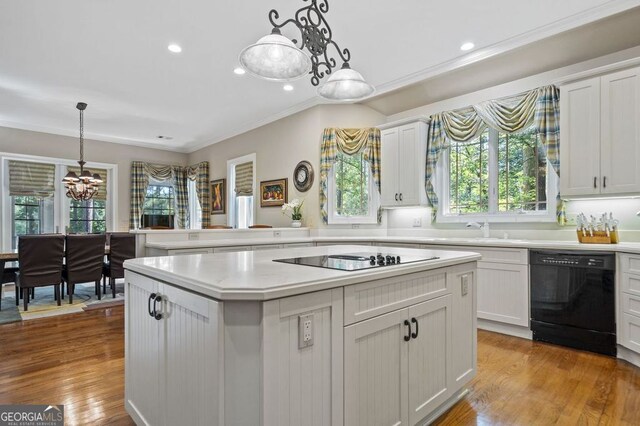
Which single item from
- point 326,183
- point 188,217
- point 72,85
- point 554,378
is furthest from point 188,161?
point 554,378

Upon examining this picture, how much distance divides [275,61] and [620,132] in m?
2.96

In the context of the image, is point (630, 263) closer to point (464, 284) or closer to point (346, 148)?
point (464, 284)

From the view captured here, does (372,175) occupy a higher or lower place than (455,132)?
lower

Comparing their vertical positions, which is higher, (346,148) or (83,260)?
(346,148)

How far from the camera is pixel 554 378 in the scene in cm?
245

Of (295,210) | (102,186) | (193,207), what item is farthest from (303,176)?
(102,186)

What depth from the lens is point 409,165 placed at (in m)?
4.56

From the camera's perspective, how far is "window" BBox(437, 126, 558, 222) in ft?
12.4

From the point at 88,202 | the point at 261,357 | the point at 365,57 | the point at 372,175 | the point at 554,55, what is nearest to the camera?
the point at 261,357

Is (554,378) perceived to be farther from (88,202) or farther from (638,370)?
(88,202)

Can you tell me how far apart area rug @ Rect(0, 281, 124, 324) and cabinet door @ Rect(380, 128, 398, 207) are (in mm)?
3926

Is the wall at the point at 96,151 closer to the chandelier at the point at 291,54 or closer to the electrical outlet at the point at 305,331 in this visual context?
the chandelier at the point at 291,54

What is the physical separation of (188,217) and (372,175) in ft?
16.6

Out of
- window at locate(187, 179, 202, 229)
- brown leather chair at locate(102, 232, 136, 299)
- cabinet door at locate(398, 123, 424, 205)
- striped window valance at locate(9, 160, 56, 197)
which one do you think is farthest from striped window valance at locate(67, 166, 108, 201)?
cabinet door at locate(398, 123, 424, 205)
